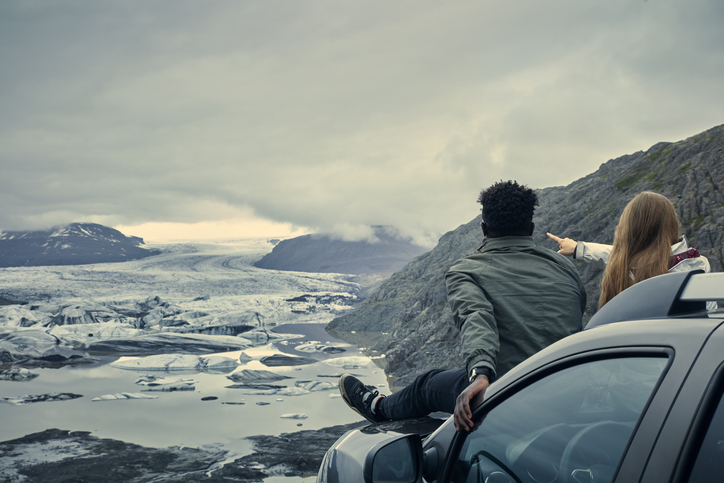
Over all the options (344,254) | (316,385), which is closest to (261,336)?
(316,385)

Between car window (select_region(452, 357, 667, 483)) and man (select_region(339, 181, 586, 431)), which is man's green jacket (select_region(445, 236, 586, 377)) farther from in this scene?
car window (select_region(452, 357, 667, 483))

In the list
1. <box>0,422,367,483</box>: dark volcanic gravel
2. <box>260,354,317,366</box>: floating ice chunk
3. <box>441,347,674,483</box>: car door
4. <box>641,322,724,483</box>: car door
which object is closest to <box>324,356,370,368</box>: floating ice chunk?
<box>260,354,317,366</box>: floating ice chunk

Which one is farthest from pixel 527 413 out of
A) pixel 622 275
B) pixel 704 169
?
pixel 704 169

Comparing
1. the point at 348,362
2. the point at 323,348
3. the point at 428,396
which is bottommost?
the point at 323,348

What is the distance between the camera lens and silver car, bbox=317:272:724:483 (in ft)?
2.79

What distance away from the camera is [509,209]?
220 centimetres

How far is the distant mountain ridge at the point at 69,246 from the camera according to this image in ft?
246

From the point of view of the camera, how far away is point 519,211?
7.22ft

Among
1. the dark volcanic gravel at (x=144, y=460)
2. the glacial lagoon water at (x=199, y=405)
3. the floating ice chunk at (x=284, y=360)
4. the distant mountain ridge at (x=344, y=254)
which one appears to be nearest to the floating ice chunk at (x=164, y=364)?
the glacial lagoon water at (x=199, y=405)

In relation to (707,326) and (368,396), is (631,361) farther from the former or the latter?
(368,396)

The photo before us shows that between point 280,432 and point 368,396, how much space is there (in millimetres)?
5874

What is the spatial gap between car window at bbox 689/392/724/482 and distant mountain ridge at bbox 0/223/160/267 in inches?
3068

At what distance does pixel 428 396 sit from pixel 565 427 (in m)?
0.99

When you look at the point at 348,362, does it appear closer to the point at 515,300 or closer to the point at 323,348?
the point at 323,348
